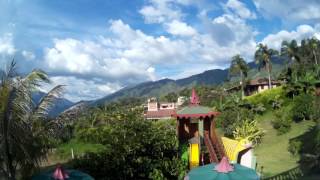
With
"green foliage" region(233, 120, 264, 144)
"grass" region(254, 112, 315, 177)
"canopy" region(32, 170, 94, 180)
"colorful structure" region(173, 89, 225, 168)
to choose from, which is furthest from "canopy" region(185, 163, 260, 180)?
"green foliage" region(233, 120, 264, 144)

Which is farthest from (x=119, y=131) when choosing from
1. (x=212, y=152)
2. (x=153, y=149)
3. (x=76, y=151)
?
(x=76, y=151)

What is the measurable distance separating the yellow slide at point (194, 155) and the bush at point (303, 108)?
26.0 metres

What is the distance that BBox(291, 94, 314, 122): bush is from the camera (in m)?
45.9

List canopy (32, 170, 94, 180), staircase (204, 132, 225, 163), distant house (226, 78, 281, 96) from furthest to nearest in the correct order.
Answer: distant house (226, 78, 281, 96), staircase (204, 132, 225, 163), canopy (32, 170, 94, 180)

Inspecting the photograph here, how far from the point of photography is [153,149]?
2316 centimetres

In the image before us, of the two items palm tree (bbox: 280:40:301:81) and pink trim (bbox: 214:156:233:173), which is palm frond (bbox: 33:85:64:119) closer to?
pink trim (bbox: 214:156:233:173)

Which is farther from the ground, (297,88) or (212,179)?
(297,88)

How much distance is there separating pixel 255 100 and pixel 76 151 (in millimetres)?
24098

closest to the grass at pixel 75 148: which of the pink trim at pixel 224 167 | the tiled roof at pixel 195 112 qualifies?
the tiled roof at pixel 195 112

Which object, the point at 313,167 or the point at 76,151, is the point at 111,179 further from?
the point at 76,151

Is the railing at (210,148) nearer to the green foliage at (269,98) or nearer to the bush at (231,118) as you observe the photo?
the bush at (231,118)

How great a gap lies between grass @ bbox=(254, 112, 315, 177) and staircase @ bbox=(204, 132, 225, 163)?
16.7ft

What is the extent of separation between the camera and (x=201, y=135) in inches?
926

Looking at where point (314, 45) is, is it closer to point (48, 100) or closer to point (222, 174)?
point (222, 174)
